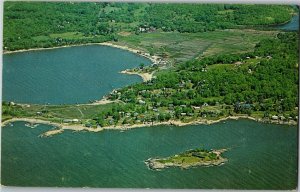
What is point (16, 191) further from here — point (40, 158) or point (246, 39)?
point (246, 39)

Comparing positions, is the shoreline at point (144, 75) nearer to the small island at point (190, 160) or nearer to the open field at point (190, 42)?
the open field at point (190, 42)

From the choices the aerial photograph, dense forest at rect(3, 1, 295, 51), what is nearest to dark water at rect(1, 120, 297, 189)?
the aerial photograph

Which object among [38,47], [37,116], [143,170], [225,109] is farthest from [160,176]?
[38,47]

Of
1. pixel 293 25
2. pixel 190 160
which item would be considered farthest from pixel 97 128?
pixel 293 25

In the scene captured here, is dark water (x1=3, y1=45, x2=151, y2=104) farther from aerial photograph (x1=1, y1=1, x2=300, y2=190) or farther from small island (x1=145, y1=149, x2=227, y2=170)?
small island (x1=145, y1=149, x2=227, y2=170)

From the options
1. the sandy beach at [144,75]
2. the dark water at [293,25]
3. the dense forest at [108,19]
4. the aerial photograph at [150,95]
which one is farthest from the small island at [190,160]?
the dark water at [293,25]

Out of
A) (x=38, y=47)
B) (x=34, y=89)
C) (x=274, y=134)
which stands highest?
(x=38, y=47)
